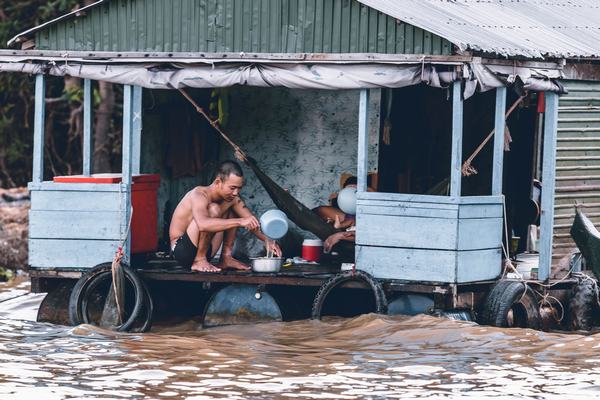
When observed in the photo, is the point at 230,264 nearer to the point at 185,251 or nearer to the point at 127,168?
the point at 185,251

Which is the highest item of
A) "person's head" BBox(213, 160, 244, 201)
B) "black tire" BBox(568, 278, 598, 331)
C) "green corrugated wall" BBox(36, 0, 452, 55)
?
Result: "green corrugated wall" BBox(36, 0, 452, 55)

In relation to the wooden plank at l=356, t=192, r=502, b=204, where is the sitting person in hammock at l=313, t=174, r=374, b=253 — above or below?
below

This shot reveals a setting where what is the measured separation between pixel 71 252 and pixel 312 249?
8.53 feet

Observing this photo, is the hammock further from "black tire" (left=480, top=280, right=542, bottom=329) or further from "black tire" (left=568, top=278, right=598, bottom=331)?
"black tire" (left=568, top=278, right=598, bottom=331)

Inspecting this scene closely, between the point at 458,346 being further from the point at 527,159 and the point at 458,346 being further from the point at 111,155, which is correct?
the point at 111,155

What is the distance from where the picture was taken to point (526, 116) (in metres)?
16.9

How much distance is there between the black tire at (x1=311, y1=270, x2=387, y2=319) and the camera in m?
13.9

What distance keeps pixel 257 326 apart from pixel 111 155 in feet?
32.2

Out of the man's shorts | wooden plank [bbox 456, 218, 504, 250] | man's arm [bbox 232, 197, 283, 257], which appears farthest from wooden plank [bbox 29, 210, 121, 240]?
wooden plank [bbox 456, 218, 504, 250]

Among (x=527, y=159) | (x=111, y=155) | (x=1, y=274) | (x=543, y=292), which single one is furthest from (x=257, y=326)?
(x=111, y=155)

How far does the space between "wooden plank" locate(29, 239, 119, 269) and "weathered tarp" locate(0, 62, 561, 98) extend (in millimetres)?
1651

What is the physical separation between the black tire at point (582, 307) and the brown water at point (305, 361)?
1537mm

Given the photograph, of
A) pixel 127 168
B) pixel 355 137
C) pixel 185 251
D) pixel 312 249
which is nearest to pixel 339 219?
pixel 312 249

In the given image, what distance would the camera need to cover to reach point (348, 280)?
46.1 feet
